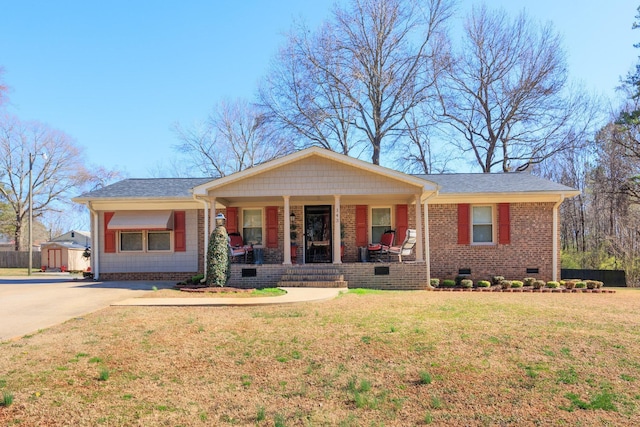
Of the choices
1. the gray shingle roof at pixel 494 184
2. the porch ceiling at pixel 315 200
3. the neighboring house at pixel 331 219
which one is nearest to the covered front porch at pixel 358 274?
the neighboring house at pixel 331 219

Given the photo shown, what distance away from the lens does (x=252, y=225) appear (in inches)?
592

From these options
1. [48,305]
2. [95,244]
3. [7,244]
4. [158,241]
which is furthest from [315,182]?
[7,244]

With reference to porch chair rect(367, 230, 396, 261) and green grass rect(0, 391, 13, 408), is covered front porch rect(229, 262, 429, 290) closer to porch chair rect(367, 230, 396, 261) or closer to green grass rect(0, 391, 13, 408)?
porch chair rect(367, 230, 396, 261)

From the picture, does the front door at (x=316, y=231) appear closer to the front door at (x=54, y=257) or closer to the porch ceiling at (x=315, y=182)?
the porch ceiling at (x=315, y=182)

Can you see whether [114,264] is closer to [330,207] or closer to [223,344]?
[330,207]

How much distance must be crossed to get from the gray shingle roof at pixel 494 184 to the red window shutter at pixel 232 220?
6931mm

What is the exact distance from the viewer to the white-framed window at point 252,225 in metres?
14.9

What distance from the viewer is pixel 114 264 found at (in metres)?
15.0

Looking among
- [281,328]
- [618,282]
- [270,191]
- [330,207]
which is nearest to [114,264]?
[270,191]

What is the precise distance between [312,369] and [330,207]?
10317 mm

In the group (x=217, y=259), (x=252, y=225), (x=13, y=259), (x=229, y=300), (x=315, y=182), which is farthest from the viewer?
(x=13, y=259)

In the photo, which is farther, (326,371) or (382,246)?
(382,246)

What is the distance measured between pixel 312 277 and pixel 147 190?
734cm

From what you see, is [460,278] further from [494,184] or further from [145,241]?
[145,241]
